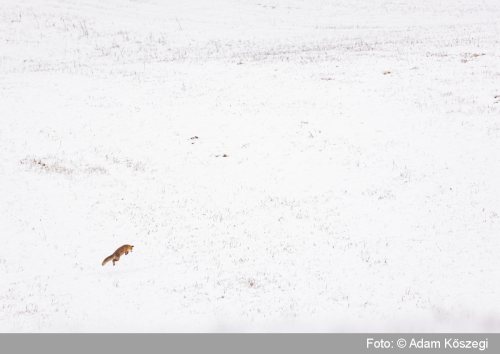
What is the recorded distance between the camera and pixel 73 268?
10680 millimetres

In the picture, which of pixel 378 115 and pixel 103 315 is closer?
pixel 103 315

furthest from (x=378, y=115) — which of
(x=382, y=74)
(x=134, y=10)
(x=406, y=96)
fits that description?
(x=134, y=10)

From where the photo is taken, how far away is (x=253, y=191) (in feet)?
48.6

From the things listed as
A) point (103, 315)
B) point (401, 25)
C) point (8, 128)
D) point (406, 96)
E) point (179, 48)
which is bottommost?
point (103, 315)

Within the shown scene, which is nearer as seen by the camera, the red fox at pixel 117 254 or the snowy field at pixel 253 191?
the snowy field at pixel 253 191

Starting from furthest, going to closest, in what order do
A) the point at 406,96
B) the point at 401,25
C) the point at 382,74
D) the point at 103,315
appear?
1. the point at 401,25
2. the point at 382,74
3. the point at 406,96
4. the point at 103,315

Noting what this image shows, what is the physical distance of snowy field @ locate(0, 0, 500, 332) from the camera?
943cm

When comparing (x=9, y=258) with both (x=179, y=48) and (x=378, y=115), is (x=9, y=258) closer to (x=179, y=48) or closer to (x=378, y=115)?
(x=378, y=115)

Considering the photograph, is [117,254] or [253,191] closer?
[117,254]

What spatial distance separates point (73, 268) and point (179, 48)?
28191 millimetres

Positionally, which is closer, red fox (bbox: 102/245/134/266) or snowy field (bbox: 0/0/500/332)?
snowy field (bbox: 0/0/500/332)

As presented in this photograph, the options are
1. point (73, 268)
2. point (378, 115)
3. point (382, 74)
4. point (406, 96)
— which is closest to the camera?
point (73, 268)

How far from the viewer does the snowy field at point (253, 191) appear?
9430 mm

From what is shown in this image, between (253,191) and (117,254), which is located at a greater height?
(253,191)
